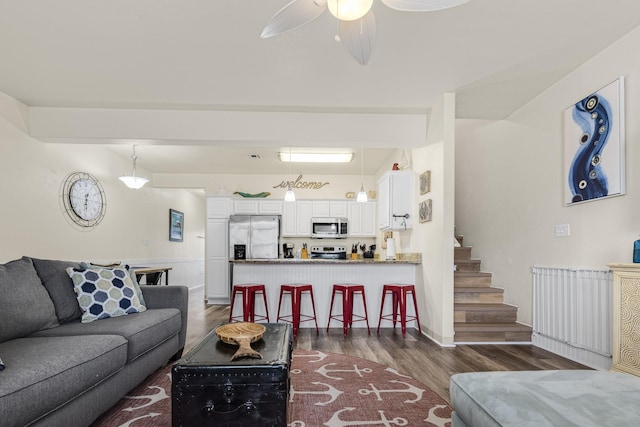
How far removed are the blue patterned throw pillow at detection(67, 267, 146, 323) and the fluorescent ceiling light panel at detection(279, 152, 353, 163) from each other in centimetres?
380

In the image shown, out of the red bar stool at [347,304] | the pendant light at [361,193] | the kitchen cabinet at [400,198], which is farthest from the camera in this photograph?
the pendant light at [361,193]

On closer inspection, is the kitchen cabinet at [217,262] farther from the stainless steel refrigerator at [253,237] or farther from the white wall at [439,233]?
the white wall at [439,233]

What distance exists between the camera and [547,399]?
1.29 metres

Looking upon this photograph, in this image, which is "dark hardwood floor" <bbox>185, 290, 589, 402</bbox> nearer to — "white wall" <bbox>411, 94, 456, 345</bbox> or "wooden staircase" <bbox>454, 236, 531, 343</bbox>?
"wooden staircase" <bbox>454, 236, 531, 343</bbox>

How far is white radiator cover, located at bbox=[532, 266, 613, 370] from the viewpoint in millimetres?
3051

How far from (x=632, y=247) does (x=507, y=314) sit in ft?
5.67

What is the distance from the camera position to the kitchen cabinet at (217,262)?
725 cm

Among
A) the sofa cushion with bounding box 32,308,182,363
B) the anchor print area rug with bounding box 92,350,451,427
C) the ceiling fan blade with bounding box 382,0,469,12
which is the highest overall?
the ceiling fan blade with bounding box 382,0,469,12

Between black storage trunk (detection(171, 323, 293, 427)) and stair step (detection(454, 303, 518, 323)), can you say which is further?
stair step (detection(454, 303, 518, 323))

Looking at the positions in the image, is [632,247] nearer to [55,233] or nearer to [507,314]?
[507,314]

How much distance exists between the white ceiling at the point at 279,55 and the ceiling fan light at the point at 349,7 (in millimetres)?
809

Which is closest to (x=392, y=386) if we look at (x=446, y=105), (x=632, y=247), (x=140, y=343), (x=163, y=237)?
(x=140, y=343)

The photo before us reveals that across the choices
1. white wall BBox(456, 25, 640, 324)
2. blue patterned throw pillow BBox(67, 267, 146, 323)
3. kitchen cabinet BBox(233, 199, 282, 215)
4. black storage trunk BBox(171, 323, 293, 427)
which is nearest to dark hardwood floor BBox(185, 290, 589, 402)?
white wall BBox(456, 25, 640, 324)

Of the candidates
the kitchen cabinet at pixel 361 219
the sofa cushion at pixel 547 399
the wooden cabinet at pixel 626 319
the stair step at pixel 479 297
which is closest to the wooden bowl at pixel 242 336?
the sofa cushion at pixel 547 399
